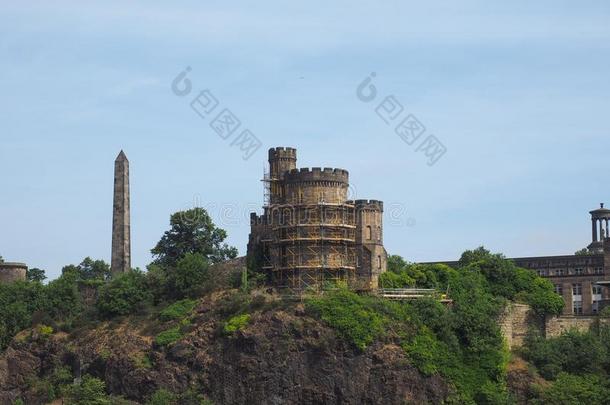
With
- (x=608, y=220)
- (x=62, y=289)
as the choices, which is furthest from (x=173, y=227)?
(x=608, y=220)

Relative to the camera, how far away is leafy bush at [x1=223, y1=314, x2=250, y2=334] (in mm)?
92250

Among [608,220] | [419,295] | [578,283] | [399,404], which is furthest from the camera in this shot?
[608,220]

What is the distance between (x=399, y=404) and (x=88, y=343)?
22909mm

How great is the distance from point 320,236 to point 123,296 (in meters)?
15.5

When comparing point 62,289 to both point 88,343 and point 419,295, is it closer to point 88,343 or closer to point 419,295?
point 88,343

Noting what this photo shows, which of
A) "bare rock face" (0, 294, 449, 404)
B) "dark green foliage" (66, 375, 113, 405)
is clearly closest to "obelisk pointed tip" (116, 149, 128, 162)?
"bare rock face" (0, 294, 449, 404)

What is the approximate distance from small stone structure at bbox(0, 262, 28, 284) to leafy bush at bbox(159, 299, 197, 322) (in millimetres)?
21474

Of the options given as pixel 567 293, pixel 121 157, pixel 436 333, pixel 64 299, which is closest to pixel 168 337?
pixel 64 299

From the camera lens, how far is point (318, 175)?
96.8m

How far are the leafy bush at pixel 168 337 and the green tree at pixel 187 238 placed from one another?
13983 mm

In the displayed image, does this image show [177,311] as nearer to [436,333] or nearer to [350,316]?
[350,316]

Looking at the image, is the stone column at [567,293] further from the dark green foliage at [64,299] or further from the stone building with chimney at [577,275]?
the dark green foliage at [64,299]

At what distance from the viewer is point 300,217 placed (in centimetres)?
9644

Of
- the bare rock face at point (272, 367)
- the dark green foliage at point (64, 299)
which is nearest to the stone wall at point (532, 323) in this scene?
the bare rock face at point (272, 367)
